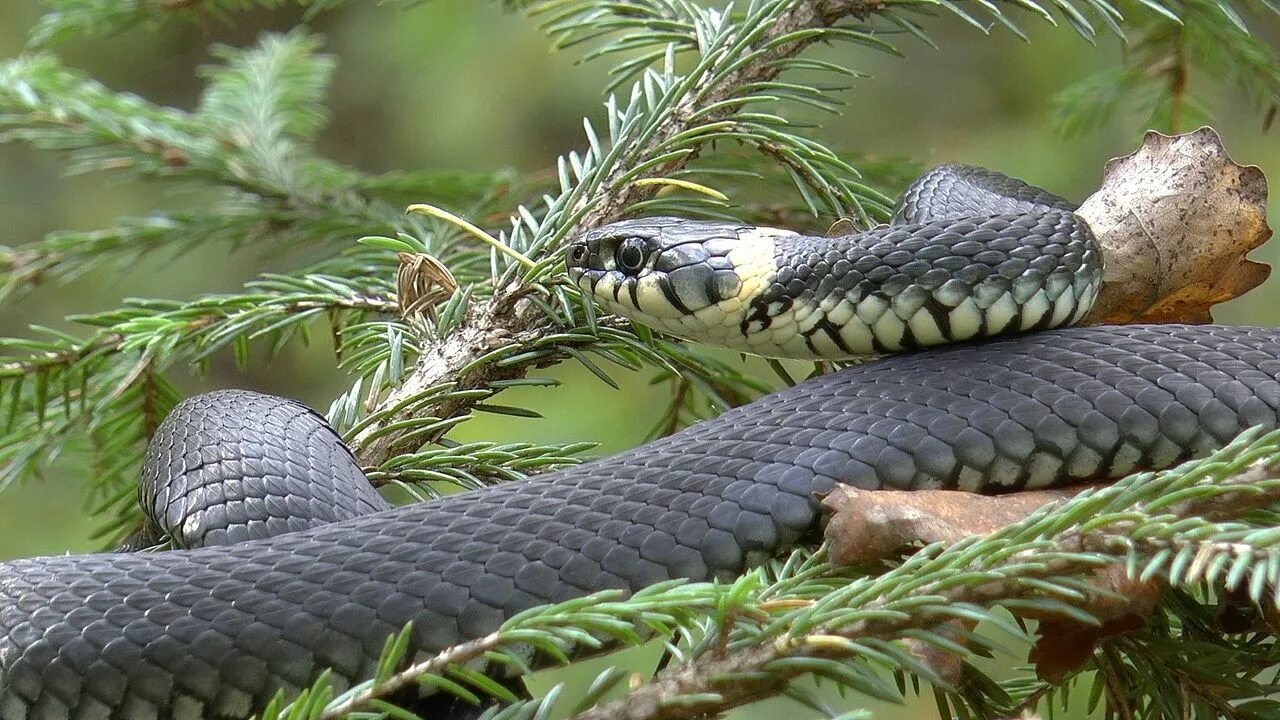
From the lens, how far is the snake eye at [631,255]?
7.78ft

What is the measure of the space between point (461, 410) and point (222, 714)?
2.70 ft

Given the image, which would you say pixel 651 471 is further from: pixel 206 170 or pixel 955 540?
pixel 206 170

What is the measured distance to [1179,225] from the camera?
7.41 ft

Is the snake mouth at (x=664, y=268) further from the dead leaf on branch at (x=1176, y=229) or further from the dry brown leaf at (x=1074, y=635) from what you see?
the dry brown leaf at (x=1074, y=635)

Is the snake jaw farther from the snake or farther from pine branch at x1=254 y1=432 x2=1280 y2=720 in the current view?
pine branch at x1=254 y1=432 x2=1280 y2=720

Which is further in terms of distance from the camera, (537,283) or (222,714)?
(537,283)

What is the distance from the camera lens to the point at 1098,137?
6.14 m

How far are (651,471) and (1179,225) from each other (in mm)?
1159

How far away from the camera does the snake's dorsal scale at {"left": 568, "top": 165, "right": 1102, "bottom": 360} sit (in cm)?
217

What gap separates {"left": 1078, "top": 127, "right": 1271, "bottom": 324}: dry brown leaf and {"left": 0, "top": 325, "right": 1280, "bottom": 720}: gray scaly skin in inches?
7.9

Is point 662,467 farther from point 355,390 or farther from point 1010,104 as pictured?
point 1010,104

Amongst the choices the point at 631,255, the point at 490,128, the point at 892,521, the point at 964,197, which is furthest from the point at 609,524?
the point at 490,128

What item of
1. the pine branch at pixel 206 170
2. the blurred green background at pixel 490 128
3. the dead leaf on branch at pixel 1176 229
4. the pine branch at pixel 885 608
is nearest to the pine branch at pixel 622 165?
the dead leaf on branch at pixel 1176 229

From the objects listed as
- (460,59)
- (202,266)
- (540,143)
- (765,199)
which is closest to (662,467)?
(765,199)
